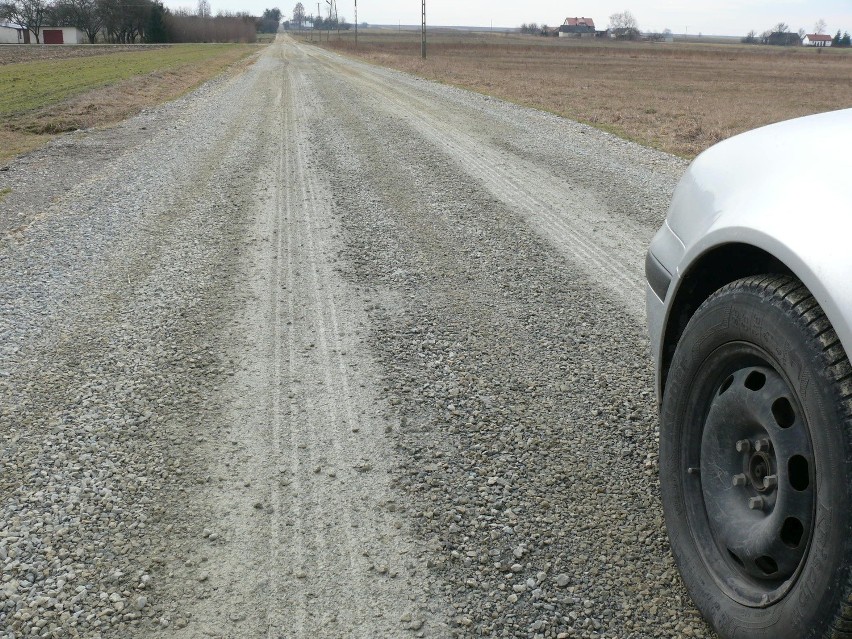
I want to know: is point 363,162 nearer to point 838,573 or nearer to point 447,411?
point 447,411

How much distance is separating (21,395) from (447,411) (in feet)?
7.30

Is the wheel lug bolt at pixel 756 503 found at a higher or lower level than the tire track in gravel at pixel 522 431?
higher

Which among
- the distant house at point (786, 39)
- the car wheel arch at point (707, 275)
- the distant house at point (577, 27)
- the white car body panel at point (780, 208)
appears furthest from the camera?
the distant house at point (577, 27)

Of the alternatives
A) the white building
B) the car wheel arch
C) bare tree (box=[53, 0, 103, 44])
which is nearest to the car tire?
the car wheel arch

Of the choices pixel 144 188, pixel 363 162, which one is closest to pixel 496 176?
pixel 363 162

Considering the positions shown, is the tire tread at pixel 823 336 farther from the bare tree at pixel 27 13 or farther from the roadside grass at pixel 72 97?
the bare tree at pixel 27 13

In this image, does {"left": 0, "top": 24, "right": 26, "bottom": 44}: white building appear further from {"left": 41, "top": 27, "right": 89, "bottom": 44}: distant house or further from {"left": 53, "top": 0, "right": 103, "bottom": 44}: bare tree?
{"left": 53, "top": 0, "right": 103, "bottom": 44}: bare tree

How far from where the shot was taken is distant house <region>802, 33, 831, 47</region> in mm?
116894

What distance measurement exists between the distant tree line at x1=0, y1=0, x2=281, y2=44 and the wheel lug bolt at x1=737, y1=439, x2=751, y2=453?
110 meters

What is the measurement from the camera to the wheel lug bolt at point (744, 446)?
1.99 metres

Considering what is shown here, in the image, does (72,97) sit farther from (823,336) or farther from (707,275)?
(823,336)

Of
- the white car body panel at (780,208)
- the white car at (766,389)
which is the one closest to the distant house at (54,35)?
the white car body panel at (780,208)

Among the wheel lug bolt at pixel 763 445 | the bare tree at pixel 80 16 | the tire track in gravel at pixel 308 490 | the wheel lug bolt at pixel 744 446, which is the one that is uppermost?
the bare tree at pixel 80 16

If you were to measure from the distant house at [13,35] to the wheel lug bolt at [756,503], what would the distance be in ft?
375
